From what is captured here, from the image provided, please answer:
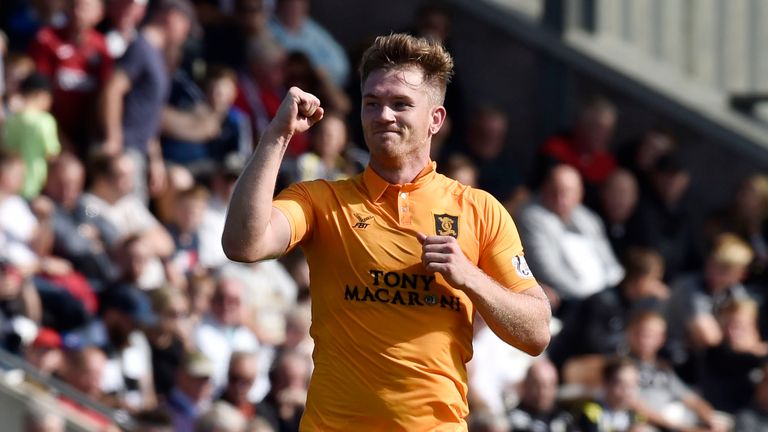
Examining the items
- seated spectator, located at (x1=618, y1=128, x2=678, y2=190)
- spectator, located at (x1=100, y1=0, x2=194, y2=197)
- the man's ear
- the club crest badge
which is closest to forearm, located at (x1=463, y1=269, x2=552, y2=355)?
the club crest badge

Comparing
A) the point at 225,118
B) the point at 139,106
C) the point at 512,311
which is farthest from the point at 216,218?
the point at 512,311

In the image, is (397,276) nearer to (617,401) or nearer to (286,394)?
(286,394)

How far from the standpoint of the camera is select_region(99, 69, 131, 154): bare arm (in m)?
11.5

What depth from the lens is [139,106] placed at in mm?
11734

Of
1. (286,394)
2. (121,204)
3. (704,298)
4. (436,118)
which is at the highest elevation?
(436,118)

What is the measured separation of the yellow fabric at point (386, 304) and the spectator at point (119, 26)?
6.36 meters

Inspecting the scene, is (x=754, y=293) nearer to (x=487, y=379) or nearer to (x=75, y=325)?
(x=487, y=379)

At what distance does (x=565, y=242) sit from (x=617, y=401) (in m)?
1.65

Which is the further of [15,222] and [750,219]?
[750,219]

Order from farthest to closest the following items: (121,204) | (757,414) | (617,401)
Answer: (757,414)
(617,401)
(121,204)

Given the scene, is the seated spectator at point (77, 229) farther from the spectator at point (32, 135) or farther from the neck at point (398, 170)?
the neck at point (398, 170)

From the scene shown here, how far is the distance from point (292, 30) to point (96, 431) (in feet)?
16.2

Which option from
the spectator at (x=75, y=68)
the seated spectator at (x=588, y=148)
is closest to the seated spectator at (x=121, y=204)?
the spectator at (x=75, y=68)

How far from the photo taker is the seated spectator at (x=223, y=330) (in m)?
10.7
